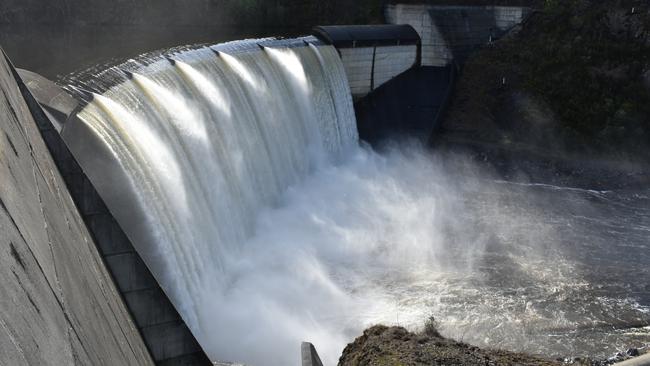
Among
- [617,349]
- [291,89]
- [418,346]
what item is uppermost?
[291,89]

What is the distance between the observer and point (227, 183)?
18.0 metres

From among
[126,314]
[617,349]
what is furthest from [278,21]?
[126,314]

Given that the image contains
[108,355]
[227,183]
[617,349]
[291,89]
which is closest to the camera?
[108,355]

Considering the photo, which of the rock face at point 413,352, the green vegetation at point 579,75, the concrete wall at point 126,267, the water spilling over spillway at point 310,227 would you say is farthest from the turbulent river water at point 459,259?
Answer: the concrete wall at point 126,267

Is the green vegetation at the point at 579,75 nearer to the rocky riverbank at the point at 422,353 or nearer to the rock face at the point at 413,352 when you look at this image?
the rocky riverbank at the point at 422,353

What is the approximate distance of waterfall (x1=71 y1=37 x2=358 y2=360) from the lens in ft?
42.5

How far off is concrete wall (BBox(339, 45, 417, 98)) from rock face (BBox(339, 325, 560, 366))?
18755mm

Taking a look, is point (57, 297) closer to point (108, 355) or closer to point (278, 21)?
point (108, 355)

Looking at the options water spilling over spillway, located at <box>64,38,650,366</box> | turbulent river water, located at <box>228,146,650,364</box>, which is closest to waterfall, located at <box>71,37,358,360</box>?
water spilling over spillway, located at <box>64,38,650,366</box>

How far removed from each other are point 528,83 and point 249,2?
16.6m

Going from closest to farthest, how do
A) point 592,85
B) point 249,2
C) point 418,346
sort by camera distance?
point 418,346 → point 592,85 → point 249,2

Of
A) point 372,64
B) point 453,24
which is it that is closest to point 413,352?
point 372,64

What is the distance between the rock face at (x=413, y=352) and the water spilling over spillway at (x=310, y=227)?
47.5 inches

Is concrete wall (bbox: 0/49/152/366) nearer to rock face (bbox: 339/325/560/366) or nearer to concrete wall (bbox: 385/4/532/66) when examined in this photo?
rock face (bbox: 339/325/560/366)
